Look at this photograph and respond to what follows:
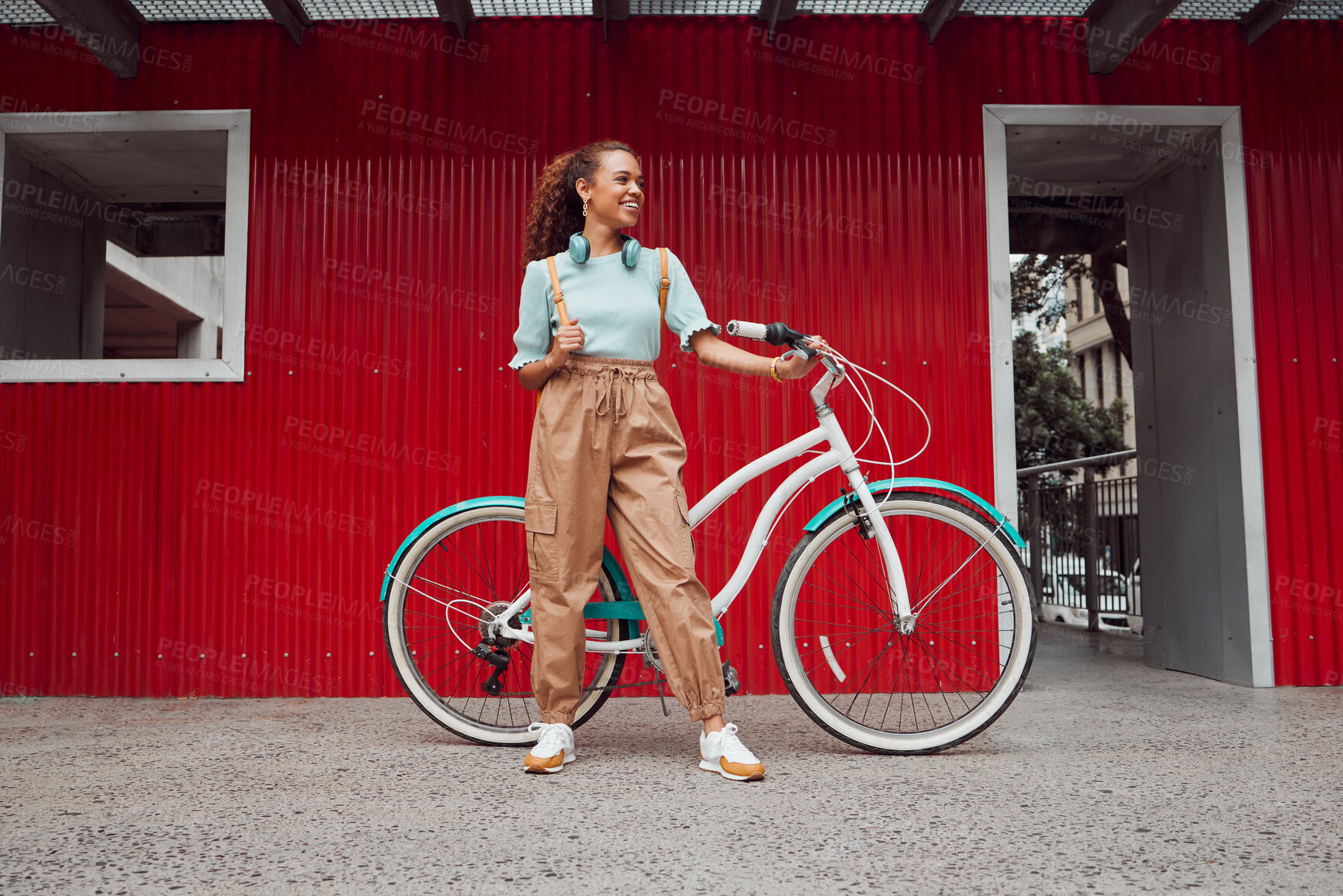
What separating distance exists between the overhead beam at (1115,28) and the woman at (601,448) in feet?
8.07

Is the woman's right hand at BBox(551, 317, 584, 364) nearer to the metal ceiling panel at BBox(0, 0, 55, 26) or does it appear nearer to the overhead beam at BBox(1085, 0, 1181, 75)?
the overhead beam at BBox(1085, 0, 1181, 75)

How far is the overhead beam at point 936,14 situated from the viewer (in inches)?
154

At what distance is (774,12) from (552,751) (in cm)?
315

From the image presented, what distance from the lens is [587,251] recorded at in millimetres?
2705

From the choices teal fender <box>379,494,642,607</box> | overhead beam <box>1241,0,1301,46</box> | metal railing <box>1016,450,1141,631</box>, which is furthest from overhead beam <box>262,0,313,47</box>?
metal railing <box>1016,450,1141,631</box>

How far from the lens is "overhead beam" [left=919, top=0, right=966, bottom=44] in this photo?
3908 mm

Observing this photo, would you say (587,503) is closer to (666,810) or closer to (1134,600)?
(666,810)

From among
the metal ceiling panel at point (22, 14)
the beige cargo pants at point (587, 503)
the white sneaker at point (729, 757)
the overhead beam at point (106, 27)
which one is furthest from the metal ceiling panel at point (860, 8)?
the metal ceiling panel at point (22, 14)

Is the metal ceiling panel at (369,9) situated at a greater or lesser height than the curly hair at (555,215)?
greater

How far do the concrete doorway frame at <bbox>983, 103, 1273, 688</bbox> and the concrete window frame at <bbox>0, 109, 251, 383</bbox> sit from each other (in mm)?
3244

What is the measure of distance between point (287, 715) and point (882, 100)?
3555 millimetres

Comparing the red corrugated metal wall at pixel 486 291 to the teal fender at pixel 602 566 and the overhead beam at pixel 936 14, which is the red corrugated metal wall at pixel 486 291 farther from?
the teal fender at pixel 602 566

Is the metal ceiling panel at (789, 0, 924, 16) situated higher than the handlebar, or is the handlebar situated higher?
the metal ceiling panel at (789, 0, 924, 16)

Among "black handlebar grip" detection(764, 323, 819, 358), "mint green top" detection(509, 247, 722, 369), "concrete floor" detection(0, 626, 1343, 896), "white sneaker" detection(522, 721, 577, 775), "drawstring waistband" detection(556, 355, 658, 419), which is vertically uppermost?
"mint green top" detection(509, 247, 722, 369)
